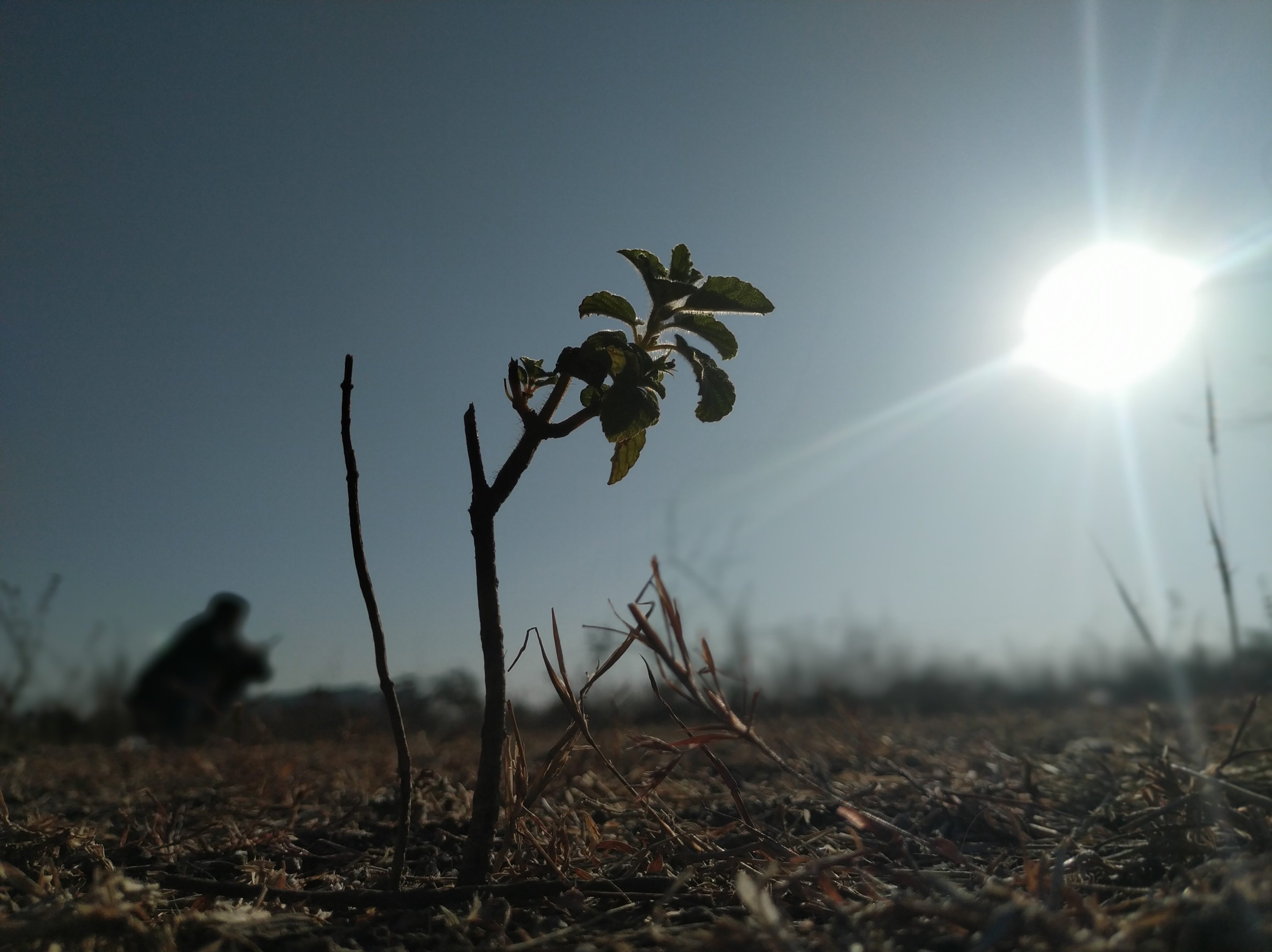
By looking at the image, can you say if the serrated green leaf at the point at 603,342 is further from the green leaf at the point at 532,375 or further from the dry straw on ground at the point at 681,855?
the dry straw on ground at the point at 681,855

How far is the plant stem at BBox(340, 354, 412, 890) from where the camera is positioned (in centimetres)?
147

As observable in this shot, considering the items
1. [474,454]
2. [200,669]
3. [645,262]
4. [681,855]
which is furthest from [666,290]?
[200,669]

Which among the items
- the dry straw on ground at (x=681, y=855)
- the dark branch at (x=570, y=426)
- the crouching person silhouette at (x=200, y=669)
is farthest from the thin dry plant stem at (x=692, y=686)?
the crouching person silhouette at (x=200, y=669)

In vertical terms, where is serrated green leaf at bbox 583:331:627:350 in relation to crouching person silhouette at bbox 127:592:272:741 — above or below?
above

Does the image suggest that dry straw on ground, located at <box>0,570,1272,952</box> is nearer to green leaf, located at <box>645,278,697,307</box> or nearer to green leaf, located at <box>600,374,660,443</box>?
green leaf, located at <box>600,374,660,443</box>

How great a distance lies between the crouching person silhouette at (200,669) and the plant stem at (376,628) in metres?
7.92

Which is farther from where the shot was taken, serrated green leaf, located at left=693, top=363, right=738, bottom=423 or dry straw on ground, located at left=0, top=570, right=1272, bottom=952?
serrated green leaf, located at left=693, top=363, right=738, bottom=423

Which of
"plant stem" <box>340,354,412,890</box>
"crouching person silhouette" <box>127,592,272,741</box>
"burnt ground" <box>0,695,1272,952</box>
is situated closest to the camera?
"burnt ground" <box>0,695,1272,952</box>

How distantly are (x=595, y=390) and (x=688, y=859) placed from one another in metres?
0.95

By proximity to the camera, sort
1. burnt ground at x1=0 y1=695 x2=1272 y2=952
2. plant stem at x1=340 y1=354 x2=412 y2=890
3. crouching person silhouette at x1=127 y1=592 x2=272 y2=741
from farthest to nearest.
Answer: crouching person silhouette at x1=127 y1=592 x2=272 y2=741 → plant stem at x1=340 y1=354 x2=412 y2=890 → burnt ground at x1=0 y1=695 x2=1272 y2=952

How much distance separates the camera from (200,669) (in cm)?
966

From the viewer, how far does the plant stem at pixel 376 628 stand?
1466mm

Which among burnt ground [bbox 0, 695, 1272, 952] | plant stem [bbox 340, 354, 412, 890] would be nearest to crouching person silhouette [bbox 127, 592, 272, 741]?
burnt ground [bbox 0, 695, 1272, 952]

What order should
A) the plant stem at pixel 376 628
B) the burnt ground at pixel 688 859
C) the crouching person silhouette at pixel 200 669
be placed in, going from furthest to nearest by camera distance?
the crouching person silhouette at pixel 200 669 → the plant stem at pixel 376 628 → the burnt ground at pixel 688 859
